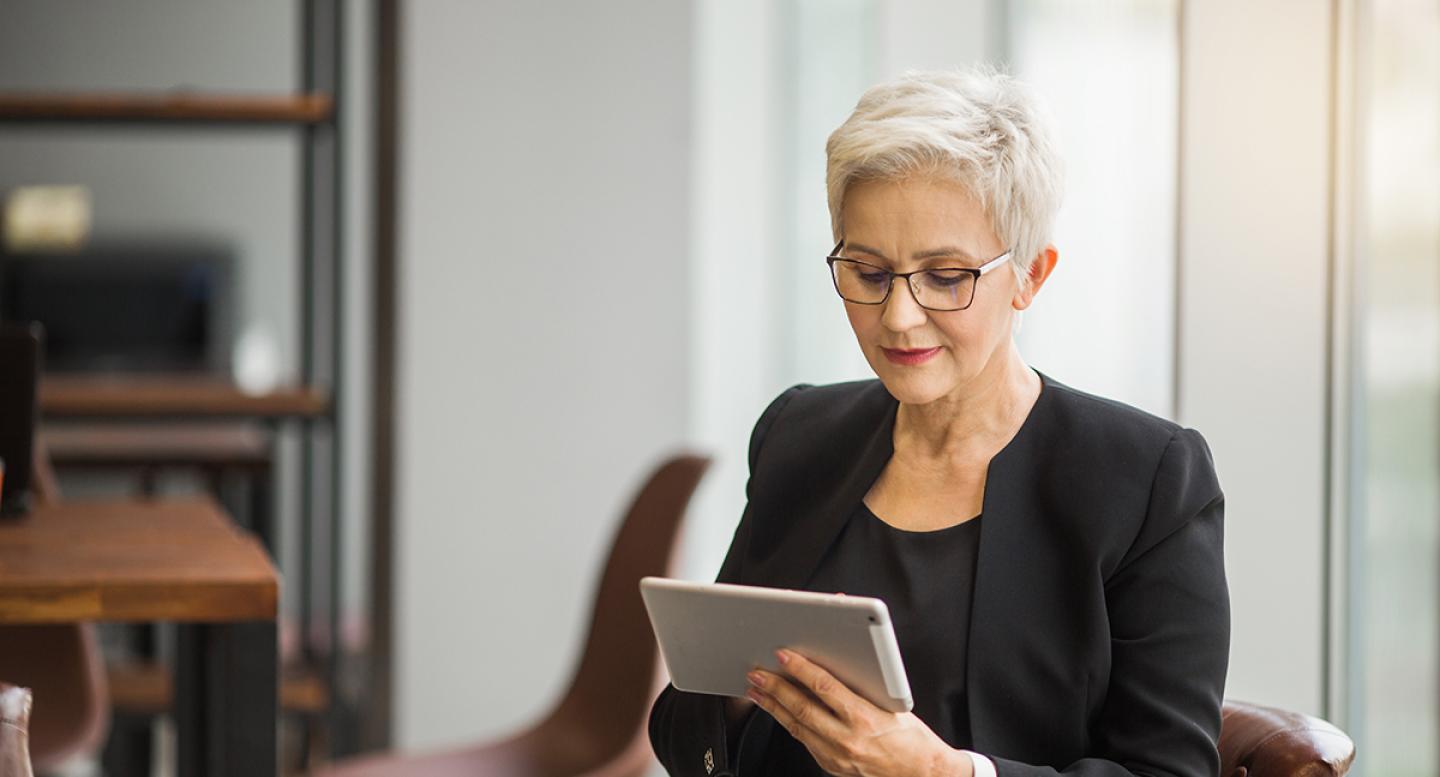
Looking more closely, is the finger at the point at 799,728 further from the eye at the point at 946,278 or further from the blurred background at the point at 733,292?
the blurred background at the point at 733,292

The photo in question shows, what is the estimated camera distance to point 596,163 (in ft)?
12.0

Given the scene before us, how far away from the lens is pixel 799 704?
4.56ft

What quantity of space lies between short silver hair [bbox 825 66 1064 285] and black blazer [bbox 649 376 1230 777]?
0.19 meters

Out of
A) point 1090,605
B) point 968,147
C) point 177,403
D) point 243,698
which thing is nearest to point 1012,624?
point 1090,605

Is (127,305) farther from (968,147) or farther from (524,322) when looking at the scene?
(968,147)

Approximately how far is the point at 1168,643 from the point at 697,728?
469 millimetres

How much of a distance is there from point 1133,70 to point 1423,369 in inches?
29.1

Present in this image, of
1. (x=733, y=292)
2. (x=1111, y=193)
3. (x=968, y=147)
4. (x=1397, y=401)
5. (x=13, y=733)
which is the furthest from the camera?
(x=733, y=292)

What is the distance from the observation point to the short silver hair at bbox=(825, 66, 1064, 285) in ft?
4.86

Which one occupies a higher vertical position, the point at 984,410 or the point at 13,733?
the point at 984,410

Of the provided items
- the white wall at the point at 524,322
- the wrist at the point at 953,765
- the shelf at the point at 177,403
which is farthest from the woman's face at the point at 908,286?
the shelf at the point at 177,403

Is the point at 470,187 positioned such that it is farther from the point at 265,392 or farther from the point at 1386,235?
the point at 1386,235

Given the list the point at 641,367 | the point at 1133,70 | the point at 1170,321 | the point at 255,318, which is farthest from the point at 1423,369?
the point at 255,318

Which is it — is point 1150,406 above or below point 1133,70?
below
